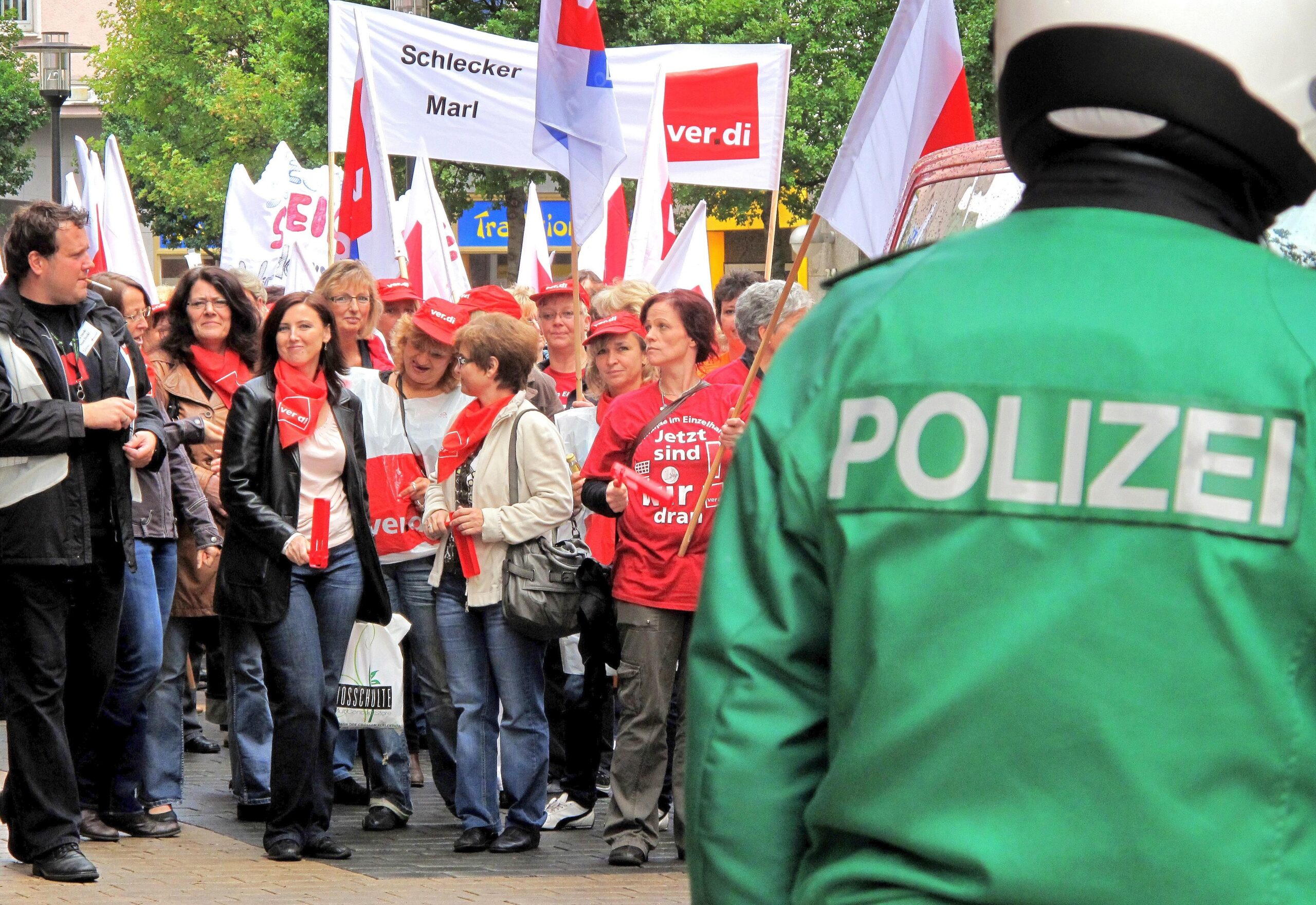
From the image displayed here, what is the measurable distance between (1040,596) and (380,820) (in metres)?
5.80

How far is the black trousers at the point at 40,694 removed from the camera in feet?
19.1

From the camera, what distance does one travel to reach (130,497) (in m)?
6.12

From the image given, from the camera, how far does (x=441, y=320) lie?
712 centimetres

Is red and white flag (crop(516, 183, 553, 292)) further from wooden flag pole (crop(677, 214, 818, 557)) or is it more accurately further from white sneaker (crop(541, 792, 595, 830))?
wooden flag pole (crop(677, 214, 818, 557))

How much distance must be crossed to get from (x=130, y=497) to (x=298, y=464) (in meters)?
0.62

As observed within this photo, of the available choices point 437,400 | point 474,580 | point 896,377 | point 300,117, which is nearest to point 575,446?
point 437,400

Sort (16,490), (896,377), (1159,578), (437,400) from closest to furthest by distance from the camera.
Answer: (1159,578), (896,377), (16,490), (437,400)

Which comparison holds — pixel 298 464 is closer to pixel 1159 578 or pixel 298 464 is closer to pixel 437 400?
pixel 437 400

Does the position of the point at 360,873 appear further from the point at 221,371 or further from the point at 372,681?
the point at 221,371

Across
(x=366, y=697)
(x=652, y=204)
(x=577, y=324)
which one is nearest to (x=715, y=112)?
(x=652, y=204)

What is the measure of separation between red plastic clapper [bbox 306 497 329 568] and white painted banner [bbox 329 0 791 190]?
254 inches

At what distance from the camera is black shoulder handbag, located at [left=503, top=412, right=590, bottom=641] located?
651 centimetres

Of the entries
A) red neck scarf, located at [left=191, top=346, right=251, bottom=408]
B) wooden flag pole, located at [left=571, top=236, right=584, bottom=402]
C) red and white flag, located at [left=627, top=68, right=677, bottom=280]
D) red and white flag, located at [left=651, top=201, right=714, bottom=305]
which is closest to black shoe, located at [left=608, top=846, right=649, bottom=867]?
wooden flag pole, located at [left=571, top=236, right=584, bottom=402]

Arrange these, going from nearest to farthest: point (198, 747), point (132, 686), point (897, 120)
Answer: point (897, 120), point (132, 686), point (198, 747)
